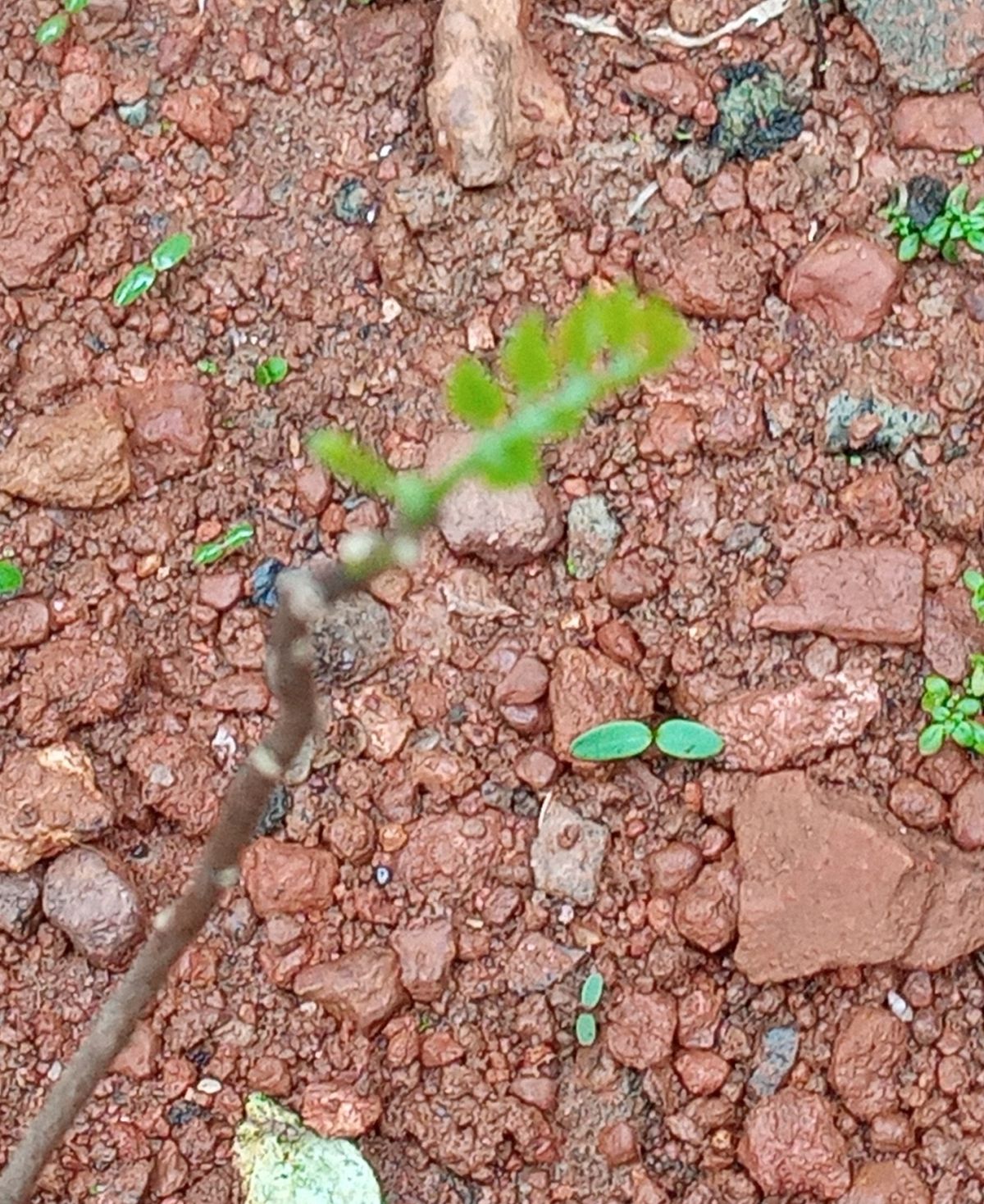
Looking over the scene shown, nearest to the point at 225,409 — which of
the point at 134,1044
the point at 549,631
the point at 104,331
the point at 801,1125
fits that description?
the point at 104,331

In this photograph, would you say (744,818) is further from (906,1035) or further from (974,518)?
(974,518)

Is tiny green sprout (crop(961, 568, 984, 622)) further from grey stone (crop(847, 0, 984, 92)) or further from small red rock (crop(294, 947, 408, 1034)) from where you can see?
small red rock (crop(294, 947, 408, 1034))

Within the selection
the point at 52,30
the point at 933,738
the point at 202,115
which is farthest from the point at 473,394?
the point at 52,30

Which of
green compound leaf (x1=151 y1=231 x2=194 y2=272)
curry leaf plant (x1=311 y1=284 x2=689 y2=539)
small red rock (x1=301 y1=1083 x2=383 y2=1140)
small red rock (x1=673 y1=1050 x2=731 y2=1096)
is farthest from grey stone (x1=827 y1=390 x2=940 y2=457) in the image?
curry leaf plant (x1=311 y1=284 x2=689 y2=539)

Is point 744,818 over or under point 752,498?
under

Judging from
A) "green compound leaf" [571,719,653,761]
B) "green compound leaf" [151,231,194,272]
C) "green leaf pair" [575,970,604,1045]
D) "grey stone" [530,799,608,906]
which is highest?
"green compound leaf" [151,231,194,272]

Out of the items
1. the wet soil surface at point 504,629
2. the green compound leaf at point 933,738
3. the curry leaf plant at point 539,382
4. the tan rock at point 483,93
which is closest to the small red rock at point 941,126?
the wet soil surface at point 504,629
